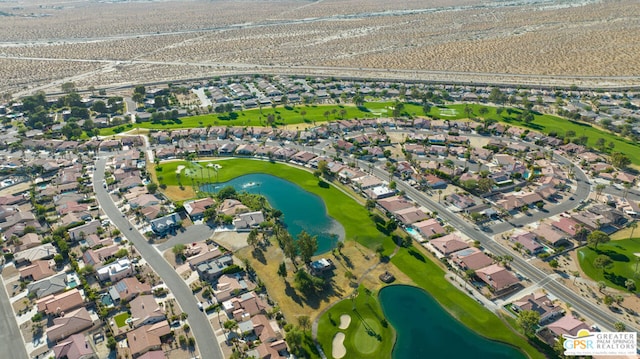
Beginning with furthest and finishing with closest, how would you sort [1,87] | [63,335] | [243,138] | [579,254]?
[1,87] → [243,138] → [579,254] → [63,335]

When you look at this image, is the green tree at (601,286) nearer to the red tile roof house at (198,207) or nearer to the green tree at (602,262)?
the green tree at (602,262)

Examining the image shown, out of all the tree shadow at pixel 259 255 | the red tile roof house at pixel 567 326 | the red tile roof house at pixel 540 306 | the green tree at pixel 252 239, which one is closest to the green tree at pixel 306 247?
the tree shadow at pixel 259 255

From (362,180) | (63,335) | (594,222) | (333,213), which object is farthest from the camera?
(362,180)

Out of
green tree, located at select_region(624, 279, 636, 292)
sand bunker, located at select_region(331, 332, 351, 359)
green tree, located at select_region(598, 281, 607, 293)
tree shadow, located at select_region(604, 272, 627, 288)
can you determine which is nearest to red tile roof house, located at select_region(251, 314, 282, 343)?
sand bunker, located at select_region(331, 332, 351, 359)

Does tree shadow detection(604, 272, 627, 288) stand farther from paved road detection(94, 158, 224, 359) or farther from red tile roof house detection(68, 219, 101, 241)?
red tile roof house detection(68, 219, 101, 241)

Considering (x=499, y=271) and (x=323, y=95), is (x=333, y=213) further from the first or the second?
(x=323, y=95)

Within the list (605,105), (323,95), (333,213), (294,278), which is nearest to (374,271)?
(294,278)

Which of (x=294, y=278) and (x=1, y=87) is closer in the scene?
(x=294, y=278)
